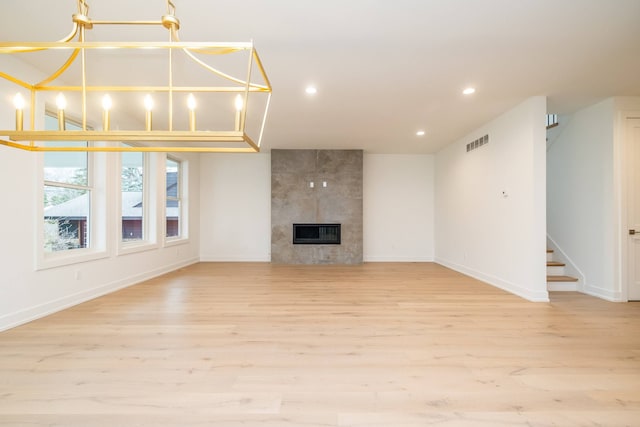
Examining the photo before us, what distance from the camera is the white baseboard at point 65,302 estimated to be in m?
2.82

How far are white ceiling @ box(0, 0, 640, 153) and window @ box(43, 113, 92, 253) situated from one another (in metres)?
1.45

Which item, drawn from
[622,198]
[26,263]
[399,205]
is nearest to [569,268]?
[622,198]

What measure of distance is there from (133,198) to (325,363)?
15.0 feet

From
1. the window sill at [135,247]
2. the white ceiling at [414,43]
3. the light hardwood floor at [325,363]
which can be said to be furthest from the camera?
the window sill at [135,247]

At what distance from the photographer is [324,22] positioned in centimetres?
235

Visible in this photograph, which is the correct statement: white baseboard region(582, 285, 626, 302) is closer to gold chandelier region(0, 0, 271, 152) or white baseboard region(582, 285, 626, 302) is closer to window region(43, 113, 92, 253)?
gold chandelier region(0, 0, 271, 152)

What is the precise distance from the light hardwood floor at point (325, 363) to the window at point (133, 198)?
58.2 inches

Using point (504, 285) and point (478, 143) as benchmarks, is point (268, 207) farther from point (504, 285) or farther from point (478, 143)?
point (504, 285)

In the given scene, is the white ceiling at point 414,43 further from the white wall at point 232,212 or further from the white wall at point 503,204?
the white wall at point 232,212

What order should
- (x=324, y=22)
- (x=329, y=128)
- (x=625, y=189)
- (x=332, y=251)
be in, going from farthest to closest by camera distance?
1. (x=332, y=251)
2. (x=329, y=128)
3. (x=625, y=189)
4. (x=324, y=22)

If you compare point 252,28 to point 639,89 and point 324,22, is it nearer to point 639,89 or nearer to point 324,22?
point 324,22

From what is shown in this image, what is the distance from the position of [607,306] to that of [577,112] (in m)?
2.69

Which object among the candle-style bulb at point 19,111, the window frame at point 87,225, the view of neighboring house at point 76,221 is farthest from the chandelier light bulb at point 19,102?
the view of neighboring house at point 76,221

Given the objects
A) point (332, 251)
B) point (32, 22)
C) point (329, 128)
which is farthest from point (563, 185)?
point (32, 22)
